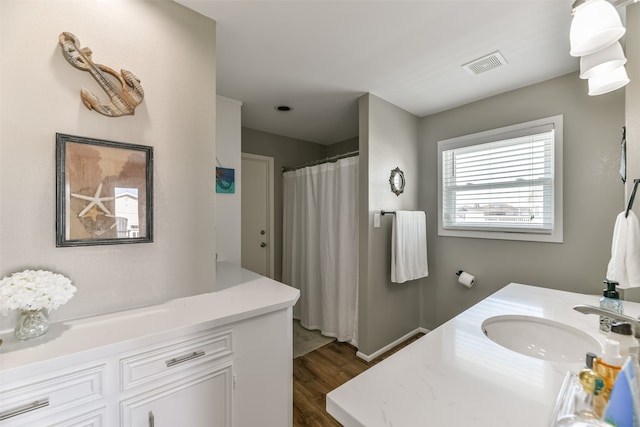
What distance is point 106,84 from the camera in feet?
3.63

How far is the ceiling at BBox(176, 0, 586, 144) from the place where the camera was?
1381mm

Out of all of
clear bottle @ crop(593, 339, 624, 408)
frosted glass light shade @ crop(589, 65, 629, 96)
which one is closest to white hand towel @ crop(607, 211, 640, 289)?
frosted glass light shade @ crop(589, 65, 629, 96)

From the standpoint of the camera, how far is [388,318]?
2561mm

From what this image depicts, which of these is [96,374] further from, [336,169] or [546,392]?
[336,169]

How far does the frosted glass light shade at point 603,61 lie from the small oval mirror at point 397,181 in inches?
62.1

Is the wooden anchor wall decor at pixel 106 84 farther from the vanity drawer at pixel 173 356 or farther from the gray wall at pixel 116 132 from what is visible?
the vanity drawer at pixel 173 356

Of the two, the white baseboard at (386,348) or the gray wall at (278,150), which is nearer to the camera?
the white baseboard at (386,348)

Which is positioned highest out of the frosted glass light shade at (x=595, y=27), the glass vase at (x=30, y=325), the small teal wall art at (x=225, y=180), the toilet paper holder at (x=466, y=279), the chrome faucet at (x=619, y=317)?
the frosted glass light shade at (x=595, y=27)

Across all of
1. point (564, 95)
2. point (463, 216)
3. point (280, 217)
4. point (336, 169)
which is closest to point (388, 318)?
point (463, 216)

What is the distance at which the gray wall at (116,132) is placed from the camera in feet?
3.07

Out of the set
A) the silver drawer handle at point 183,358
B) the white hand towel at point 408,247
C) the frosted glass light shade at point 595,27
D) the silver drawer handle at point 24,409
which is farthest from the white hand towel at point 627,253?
the silver drawer handle at point 24,409

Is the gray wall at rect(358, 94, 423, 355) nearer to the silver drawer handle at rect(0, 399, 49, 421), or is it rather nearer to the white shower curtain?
the white shower curtain

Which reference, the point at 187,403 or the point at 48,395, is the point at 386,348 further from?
the point at 48,395

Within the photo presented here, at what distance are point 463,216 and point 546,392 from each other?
2.12m
